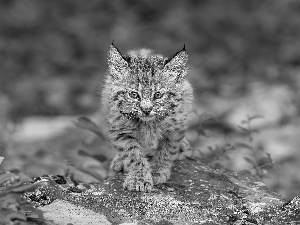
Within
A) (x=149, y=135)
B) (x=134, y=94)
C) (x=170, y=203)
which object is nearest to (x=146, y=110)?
(x=134, y=94)

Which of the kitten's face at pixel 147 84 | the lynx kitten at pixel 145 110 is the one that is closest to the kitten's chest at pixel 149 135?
the lynx kitten at pixel 145 110

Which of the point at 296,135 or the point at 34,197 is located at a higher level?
the point at 296,135

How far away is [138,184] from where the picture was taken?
6613mm

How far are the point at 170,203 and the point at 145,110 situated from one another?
2.83 ft

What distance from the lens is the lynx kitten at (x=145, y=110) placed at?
6.78m

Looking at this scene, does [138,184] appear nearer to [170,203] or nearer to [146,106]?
[170,203]

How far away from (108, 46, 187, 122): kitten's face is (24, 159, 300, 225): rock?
64cm

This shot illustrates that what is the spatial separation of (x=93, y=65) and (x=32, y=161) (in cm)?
477

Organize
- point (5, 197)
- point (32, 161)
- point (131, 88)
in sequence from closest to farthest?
point (5, 197)
point (131, 88)
point (32, 161)

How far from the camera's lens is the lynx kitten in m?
6.78

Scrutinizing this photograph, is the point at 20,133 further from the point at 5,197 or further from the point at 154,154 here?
the point at 5,197

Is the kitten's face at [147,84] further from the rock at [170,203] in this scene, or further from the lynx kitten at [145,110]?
the rock at [170,203]

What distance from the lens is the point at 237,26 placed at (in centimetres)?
1526

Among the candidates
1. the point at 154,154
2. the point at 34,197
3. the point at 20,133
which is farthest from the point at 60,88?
the point at 34,197
